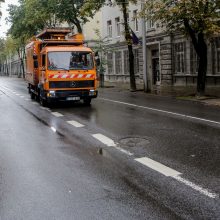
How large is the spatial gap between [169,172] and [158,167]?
37 centimetres

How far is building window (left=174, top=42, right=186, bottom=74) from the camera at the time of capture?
99.2ft

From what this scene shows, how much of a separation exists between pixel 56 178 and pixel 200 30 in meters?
14.3

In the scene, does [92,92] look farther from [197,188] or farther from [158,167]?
[197,188]

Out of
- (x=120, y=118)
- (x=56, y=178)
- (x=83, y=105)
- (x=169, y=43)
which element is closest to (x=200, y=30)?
(x=83, y=105)

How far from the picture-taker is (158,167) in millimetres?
7305

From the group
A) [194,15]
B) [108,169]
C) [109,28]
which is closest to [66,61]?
[194,15]

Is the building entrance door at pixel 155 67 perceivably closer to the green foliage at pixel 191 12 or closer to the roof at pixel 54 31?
the green foliage at pixel 191 12

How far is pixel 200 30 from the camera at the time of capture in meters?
19.5

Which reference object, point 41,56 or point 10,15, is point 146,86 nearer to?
point 41,56

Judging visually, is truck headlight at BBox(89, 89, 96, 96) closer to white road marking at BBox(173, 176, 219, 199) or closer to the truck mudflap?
the truck mudflap

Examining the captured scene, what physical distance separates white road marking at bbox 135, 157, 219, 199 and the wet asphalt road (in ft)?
0.22

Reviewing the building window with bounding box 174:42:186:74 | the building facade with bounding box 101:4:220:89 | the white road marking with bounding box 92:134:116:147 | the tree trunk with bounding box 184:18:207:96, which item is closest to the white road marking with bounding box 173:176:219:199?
the white road marking with bounding box 92:134:116:147

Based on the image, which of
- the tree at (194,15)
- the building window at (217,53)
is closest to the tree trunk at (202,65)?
the tree at (194,15)

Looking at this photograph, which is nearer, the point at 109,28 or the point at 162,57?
the point at 162,57
